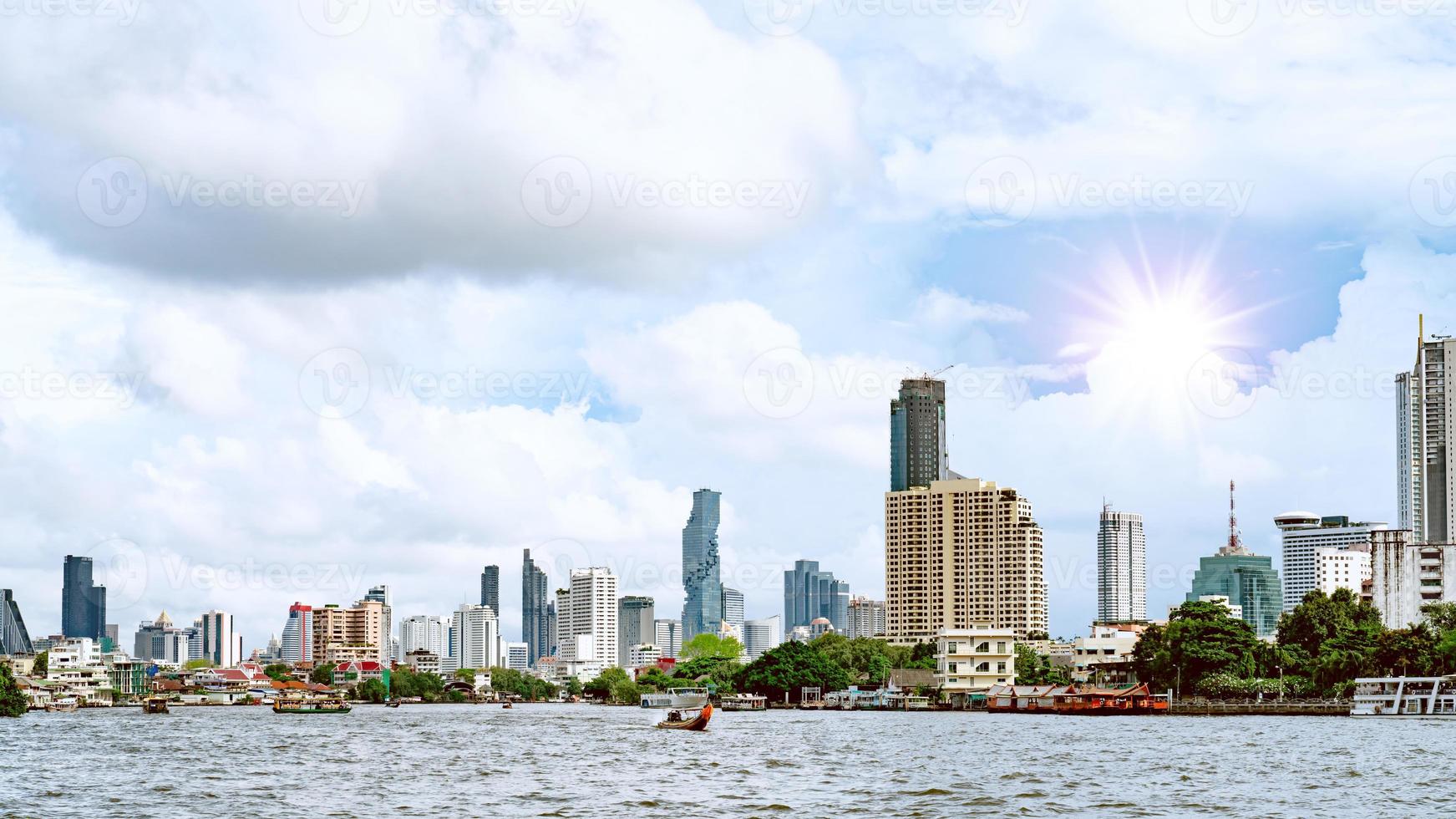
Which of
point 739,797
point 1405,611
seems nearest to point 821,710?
point 1405,611

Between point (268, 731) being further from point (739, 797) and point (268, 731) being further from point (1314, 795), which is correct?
point (1314, 795)

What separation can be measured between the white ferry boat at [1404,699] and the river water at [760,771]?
803 centimetres

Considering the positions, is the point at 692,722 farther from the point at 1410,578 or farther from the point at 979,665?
the point at 1410,578

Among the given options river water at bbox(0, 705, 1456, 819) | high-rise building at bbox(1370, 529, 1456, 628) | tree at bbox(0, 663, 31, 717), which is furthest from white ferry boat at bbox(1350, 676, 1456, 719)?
tree at bbox(0, 663, 31, 717)

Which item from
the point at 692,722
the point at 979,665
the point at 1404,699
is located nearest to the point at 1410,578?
the point at 979,665

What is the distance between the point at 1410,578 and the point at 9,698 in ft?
522

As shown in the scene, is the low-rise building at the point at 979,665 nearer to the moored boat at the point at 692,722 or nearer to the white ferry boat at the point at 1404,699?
the white ferry boat at the point at 1404,699

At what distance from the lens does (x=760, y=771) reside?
76938mm

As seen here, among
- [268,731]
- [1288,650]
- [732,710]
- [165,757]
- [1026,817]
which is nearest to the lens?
[1026,817]

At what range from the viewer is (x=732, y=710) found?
621 ft

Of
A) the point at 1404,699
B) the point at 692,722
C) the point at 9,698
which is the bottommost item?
the point at 9,698

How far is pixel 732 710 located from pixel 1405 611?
81094mm

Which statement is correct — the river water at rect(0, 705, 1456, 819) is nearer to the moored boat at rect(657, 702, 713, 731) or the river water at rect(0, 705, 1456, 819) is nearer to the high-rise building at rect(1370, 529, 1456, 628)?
the moored boat at rect(657, 702, 713, 731)

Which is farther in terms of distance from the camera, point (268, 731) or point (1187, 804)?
point (268, 731)
